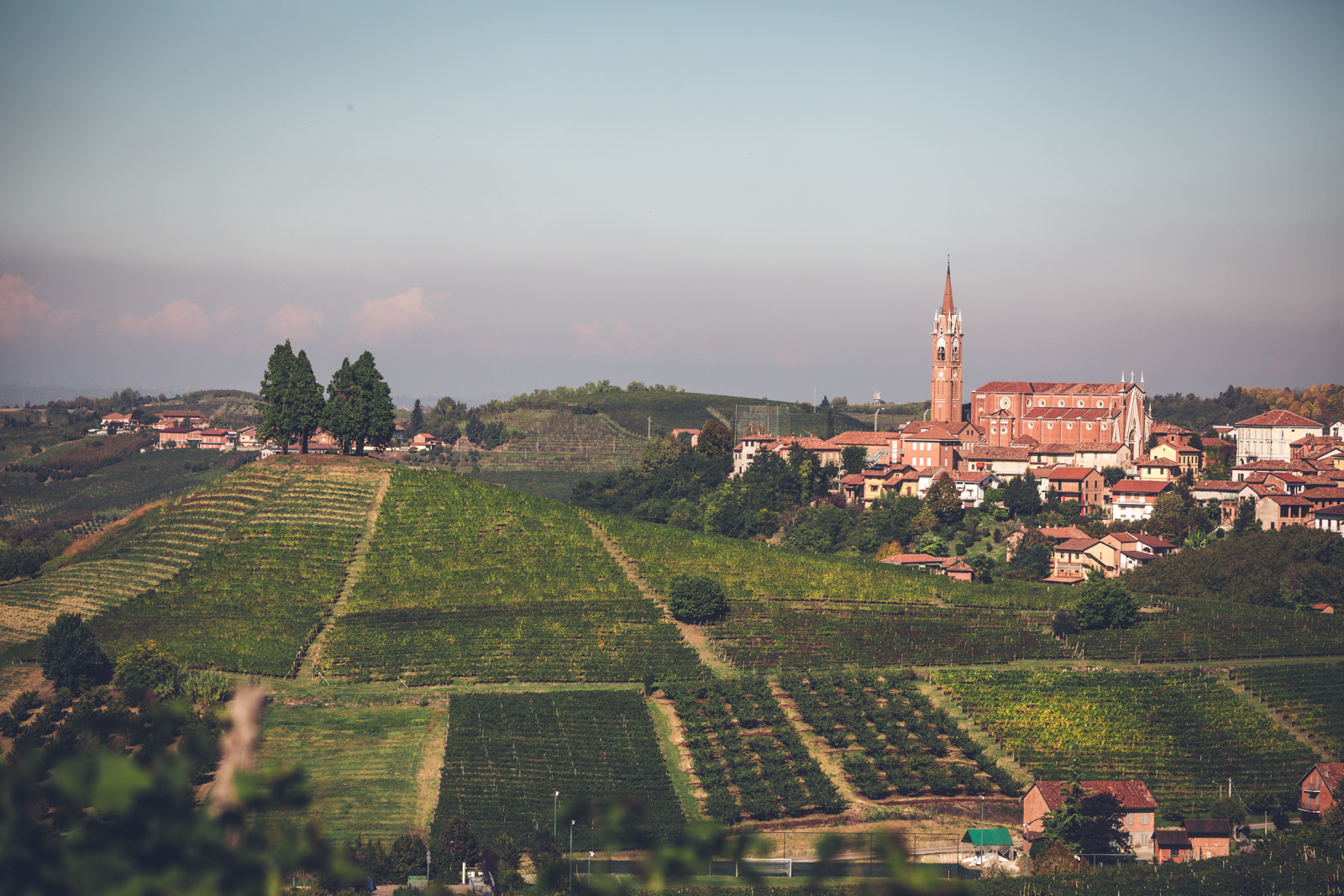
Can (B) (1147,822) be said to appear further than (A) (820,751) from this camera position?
No

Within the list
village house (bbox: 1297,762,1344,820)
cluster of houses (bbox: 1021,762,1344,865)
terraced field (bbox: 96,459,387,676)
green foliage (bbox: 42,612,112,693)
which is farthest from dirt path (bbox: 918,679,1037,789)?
green foliage (bbox: 42,612,112,693)

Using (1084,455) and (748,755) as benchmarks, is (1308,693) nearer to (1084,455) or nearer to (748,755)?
(748,755)

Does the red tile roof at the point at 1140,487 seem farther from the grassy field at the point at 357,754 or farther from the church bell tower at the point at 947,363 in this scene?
the grassy field at the point at 357,754

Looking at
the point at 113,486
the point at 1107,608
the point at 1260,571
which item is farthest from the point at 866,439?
the point at 113,486

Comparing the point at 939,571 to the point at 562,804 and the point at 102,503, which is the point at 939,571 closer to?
the point at 562,804

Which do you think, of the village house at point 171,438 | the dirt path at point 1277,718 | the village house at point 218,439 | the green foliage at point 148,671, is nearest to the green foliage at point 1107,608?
the dirt path at point 1277,718

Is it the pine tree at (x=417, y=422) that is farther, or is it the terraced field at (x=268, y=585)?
the pine tree at (x=417, y=422)

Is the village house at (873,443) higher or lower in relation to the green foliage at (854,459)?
higher

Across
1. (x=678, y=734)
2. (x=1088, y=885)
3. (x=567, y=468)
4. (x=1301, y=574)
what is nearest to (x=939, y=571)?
(x=1301, y=574)
